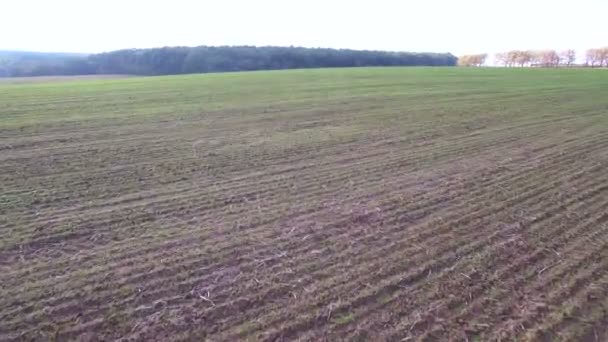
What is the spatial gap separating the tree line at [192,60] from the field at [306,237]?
225 feet

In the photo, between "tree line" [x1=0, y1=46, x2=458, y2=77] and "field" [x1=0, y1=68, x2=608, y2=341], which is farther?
"tree line" [x1=0, y1=46, x2=458, y2=77]

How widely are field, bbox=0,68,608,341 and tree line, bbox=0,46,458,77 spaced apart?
225 ft

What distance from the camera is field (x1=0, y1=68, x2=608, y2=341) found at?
4.23 m

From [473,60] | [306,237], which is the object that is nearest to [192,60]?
[473,60]

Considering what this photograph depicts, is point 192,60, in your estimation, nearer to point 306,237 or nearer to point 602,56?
point 306,237

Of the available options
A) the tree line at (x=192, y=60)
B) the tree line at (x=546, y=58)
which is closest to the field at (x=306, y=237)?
the tree line at (x=192, y=60)

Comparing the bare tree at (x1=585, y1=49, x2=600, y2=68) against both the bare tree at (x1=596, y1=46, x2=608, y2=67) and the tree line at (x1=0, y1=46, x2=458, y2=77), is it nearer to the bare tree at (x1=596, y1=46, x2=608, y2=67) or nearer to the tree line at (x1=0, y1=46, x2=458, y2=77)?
the bare tree at (x1=596, y1=46, x2=608, y2=67)

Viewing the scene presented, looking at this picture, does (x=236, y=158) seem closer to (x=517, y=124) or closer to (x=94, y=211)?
(x=94, y=211)

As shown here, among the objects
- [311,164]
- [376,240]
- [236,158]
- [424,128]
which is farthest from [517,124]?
[376,240]

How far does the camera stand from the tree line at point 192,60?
239ft

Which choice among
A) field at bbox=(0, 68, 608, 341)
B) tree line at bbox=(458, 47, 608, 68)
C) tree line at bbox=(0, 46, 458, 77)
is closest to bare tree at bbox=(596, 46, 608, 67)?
Answer: tree line at bbox=(458, 47, 608, 68)

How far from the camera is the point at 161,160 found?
1007 cm

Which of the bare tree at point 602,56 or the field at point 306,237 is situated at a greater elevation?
the bare tree at point 602,56

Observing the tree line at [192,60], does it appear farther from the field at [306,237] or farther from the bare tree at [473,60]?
the field at [306,237]
